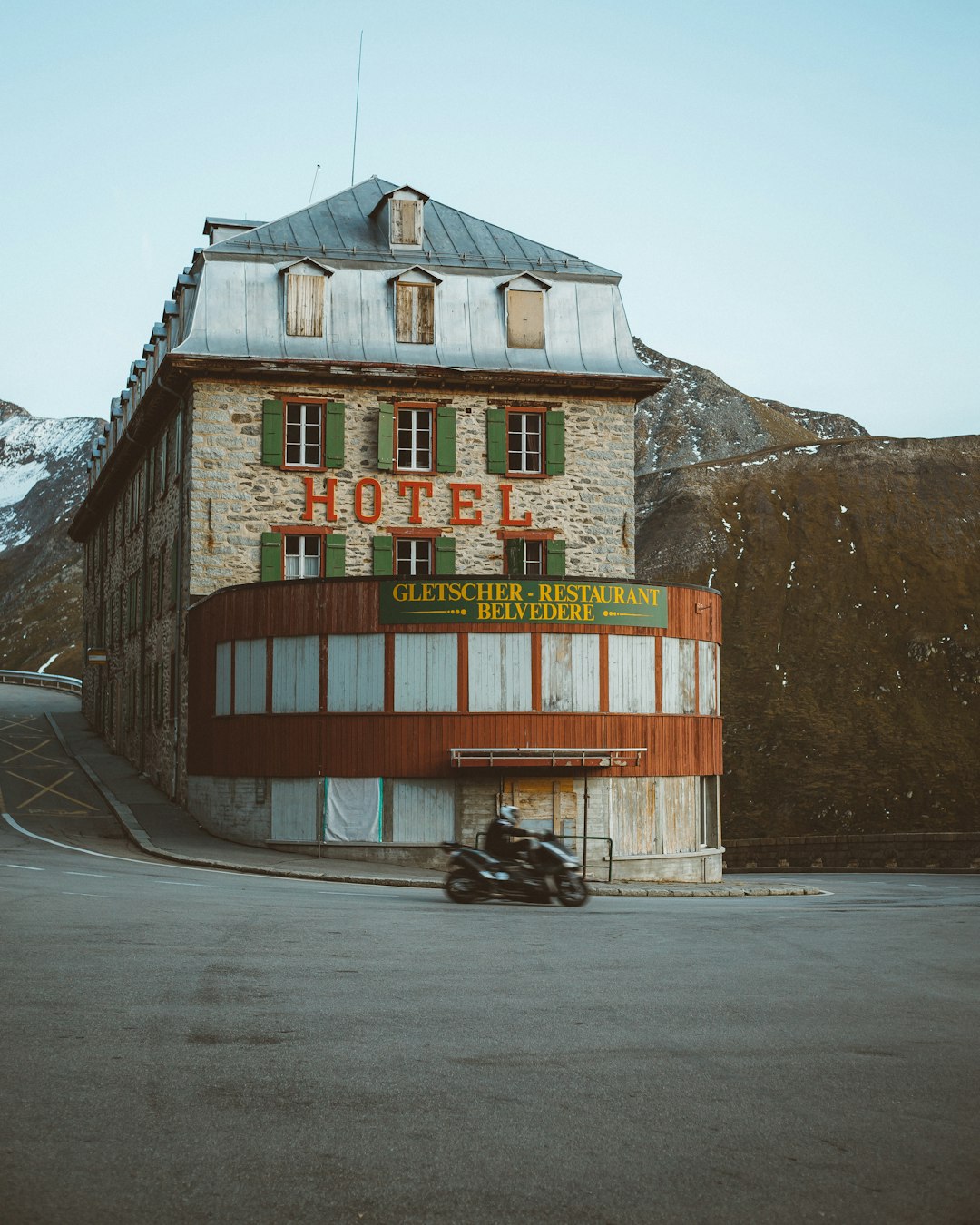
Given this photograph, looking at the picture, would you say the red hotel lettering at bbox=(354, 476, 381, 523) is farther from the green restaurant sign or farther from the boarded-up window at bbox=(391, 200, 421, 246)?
the green restaurant sign

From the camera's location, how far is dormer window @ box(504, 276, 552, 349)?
111ft

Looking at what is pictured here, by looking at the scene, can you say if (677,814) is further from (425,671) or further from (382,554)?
(382,554)

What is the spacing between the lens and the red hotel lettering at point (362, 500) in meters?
32.8

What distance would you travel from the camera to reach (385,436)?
33.0 m

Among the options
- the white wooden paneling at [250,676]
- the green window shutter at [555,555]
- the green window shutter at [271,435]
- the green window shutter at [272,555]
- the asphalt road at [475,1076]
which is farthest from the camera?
the green window shutter at [555,555]

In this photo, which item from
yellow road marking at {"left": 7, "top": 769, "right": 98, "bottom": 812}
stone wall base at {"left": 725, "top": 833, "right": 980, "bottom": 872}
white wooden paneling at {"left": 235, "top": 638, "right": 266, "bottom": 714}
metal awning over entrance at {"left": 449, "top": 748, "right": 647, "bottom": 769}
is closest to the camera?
metal awning over entrance at {"left": 449, "top": 748, "right": 647, "bottom": 769}

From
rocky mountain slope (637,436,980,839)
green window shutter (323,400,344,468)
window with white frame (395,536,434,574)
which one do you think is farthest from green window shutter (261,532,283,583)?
rocky mountain slope (637,436,980,839)

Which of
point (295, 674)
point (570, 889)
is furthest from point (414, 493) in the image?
point (570, 889)

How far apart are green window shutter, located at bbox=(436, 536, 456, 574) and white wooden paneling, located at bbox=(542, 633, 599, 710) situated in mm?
7262

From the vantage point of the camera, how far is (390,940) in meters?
13.1

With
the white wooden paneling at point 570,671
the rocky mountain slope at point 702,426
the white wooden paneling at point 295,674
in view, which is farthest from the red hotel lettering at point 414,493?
the rocky mountain slope at point 702,426

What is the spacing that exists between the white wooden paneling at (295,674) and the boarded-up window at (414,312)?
9.10 metres

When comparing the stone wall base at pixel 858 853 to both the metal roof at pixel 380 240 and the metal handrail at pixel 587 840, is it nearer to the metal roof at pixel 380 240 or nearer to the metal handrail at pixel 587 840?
the metal handrail at pixel 587 840

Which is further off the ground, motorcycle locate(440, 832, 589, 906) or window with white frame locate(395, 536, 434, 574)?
window with white frame locate(395, 536, 434, 574)
